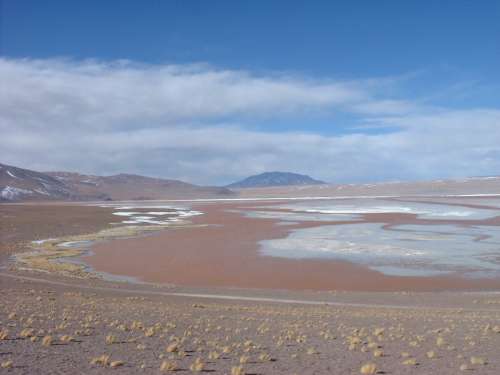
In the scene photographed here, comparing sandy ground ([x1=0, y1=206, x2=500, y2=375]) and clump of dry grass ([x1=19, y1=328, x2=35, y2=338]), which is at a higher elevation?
clump of dry grass ([x1=19, y1=328, x2=35, y2=338])

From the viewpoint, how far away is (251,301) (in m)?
19.5

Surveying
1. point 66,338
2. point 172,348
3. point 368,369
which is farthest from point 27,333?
point 368,369

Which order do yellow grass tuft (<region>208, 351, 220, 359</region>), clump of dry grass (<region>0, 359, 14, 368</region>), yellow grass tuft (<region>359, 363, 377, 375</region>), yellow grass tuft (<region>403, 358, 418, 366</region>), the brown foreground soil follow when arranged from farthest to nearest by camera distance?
yellow grass tuft (<region>208, 351, 220, 359</region>) < yellow grass tuft (<region>403, 358, 418, 366</region>) < the brown foreground soil < yellow grass tuft (<region>359, 363, 377, 375</region>) < clump of dry grass (<region>0, 359, 14, 368</region>)

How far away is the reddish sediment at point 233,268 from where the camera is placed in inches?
915

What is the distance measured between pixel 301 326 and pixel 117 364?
5.66 m

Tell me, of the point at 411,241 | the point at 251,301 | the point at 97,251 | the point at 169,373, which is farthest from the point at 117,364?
the point at 411,241

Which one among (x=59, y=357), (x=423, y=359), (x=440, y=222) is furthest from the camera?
(x=440, y=222)

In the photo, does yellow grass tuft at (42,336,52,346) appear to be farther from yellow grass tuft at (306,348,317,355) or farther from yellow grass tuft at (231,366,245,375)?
yellow grass tuft at (306,348,317,355)

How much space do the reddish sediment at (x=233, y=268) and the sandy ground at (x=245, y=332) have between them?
240cm

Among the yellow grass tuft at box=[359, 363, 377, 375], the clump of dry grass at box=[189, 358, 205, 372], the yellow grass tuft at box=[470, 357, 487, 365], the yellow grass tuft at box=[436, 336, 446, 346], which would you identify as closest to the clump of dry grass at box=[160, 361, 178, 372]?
the clump of dry grass at box=[189, 358, 205, 372]

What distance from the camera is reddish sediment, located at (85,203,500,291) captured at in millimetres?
23250

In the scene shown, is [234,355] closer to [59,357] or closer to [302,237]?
[59,357]

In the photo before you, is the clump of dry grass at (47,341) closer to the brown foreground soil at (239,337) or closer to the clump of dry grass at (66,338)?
the brown foreground soil at (239,337)

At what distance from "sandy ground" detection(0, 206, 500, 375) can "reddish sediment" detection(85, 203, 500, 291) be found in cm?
240
